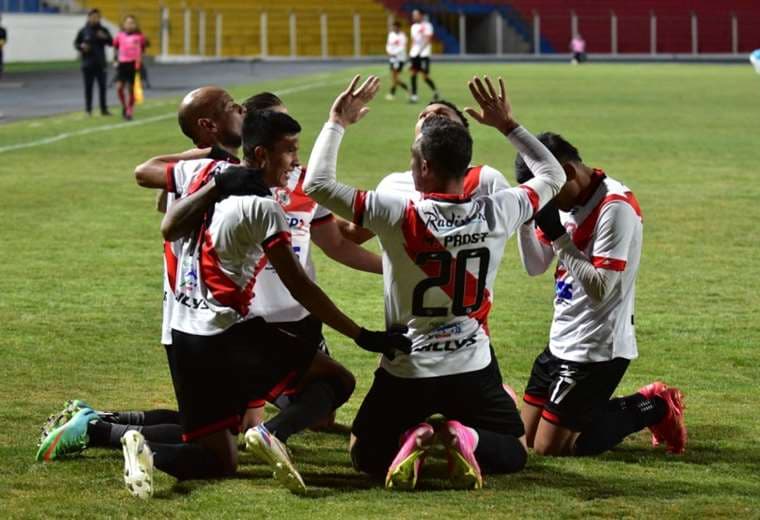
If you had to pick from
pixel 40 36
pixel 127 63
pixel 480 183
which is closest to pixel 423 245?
pixel 480 183

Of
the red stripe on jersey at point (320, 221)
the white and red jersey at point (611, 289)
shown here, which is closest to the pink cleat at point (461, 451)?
the white and red jersey at point (611, 289)

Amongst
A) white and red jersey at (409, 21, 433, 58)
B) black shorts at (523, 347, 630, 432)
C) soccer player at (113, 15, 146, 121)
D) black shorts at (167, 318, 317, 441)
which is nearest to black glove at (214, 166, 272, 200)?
black shorts at (167, 318, 317, 441)

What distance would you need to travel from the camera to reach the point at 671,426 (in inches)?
Result: 304

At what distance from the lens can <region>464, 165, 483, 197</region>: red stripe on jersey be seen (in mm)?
7590

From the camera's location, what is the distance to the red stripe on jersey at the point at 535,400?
8.02 meters

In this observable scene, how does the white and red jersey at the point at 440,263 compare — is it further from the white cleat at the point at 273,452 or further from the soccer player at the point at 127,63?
the soccer player at the point at 127,63

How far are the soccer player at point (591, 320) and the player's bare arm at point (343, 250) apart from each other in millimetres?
752

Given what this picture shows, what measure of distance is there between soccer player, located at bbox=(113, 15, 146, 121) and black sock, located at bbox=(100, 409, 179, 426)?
23797 millimetres

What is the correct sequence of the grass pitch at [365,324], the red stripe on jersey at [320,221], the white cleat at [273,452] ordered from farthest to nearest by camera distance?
the red stripe on jersey at [320,221], the grass pitch at [365,324], the white cleat at [273,452]

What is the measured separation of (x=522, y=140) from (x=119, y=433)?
7.52 feet

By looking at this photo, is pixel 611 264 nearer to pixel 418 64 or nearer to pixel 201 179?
pixel 201 179

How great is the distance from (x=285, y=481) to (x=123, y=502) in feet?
2.23

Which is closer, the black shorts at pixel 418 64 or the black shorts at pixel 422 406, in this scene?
the black shorts at pixel 422 406

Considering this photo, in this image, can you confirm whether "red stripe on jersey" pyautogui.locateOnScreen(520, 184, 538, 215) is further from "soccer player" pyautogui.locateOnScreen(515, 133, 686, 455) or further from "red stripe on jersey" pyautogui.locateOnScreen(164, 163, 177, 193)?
"red stripe on jersey" pyautogui.locateOnScreen(164, 163, 177, 193)
